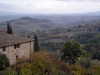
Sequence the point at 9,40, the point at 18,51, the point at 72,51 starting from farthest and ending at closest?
the point at 72,51 < the point at 18,51 < the point at 9,40

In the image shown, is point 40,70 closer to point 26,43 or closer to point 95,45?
point 26,43

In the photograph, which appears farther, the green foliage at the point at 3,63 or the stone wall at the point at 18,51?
the stone wall at the point at 18,51

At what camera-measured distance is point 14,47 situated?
26.1 metres

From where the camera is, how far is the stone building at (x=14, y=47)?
2497 centimetres

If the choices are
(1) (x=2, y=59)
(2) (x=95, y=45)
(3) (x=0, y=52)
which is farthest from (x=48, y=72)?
(2) (x=95, y=45)

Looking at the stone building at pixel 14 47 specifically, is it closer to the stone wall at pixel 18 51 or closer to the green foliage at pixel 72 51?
the stone wall at pixel 18 51

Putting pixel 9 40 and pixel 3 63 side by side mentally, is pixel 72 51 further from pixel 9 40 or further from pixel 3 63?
pixel 3 63

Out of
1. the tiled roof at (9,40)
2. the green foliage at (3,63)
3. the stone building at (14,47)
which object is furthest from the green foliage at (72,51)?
the green foliage at (3,63)

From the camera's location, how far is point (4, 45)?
24406 mm

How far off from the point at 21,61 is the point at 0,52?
4.34 metres

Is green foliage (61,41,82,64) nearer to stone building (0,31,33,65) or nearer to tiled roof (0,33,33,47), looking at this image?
stone building (0,31,33,65)

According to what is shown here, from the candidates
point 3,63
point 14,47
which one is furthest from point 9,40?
point 3,63

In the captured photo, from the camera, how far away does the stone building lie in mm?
24969

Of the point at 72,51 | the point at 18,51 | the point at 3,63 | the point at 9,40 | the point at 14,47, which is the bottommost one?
the point at 3,63
